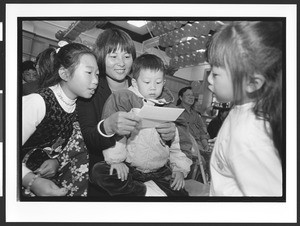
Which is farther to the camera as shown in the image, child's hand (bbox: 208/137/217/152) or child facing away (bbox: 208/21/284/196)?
child's hand (bbox: 208/137/217/152)

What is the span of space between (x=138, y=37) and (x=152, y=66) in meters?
0.19

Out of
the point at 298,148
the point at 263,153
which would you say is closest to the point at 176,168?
the point at 263,153

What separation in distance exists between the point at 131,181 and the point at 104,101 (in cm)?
50

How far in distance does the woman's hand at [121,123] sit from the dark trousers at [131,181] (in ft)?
0.66

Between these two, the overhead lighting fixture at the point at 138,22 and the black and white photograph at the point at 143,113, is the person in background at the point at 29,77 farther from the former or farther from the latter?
the overhead lighting fixture at the point at 138,22

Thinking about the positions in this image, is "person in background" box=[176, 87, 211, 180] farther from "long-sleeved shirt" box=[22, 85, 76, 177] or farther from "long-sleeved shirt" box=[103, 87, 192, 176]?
"long-sleeved shirt" box=[22, 85, 76, 177]

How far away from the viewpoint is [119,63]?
6.96ft

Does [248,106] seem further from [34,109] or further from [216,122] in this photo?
[34,109]

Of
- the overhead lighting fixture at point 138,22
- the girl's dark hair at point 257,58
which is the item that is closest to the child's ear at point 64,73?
the overhead lighting fixture at point 138,22

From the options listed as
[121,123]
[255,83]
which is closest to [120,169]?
[121,123]

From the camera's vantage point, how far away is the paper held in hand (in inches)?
82.9

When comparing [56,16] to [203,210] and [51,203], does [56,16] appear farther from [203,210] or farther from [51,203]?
[203,210]

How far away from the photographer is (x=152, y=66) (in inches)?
83.5

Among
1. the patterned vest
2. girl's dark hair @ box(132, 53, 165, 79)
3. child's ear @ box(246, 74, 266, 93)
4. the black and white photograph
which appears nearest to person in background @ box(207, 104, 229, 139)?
Result: the black and white photograph
